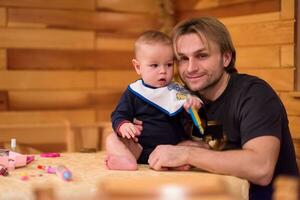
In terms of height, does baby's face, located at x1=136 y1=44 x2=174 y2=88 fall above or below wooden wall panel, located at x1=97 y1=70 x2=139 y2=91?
above

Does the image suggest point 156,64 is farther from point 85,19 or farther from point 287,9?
point 85,19

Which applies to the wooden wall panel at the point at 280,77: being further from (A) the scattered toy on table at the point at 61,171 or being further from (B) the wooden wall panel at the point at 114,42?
(A) the scattered toy on table at the point at 61,171

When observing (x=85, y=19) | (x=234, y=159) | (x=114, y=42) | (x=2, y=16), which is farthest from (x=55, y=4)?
(x=234, y=159)

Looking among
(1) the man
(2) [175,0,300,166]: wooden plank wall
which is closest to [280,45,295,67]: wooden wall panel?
(2) [175,0,300,166]: wooden plank wall

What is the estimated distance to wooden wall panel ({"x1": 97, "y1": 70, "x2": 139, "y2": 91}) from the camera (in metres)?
3.72

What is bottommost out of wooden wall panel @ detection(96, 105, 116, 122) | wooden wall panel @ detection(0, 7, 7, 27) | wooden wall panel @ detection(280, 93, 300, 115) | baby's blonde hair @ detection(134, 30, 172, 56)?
Answer: wooden wall panel @ detection(96, 105, 116, 122)

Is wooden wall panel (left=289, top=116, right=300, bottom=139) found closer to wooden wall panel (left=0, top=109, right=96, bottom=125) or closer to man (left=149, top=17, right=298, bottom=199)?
man (left=149, top=17, right=298, bottom=199)

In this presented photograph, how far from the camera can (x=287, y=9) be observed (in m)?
2.84

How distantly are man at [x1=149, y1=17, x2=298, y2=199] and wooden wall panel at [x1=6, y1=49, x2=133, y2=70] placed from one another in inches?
67.3

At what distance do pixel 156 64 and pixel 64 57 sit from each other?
1807mm

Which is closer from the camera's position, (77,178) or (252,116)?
(77,178)

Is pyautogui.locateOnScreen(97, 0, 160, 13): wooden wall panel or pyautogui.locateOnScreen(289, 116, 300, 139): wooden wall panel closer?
pyautogui.locateOnScreen(289, 116, 300, 139): wooden wall panel

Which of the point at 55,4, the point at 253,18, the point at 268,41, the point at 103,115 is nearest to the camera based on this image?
the point at 268,41

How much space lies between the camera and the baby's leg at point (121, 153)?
5.64ft
